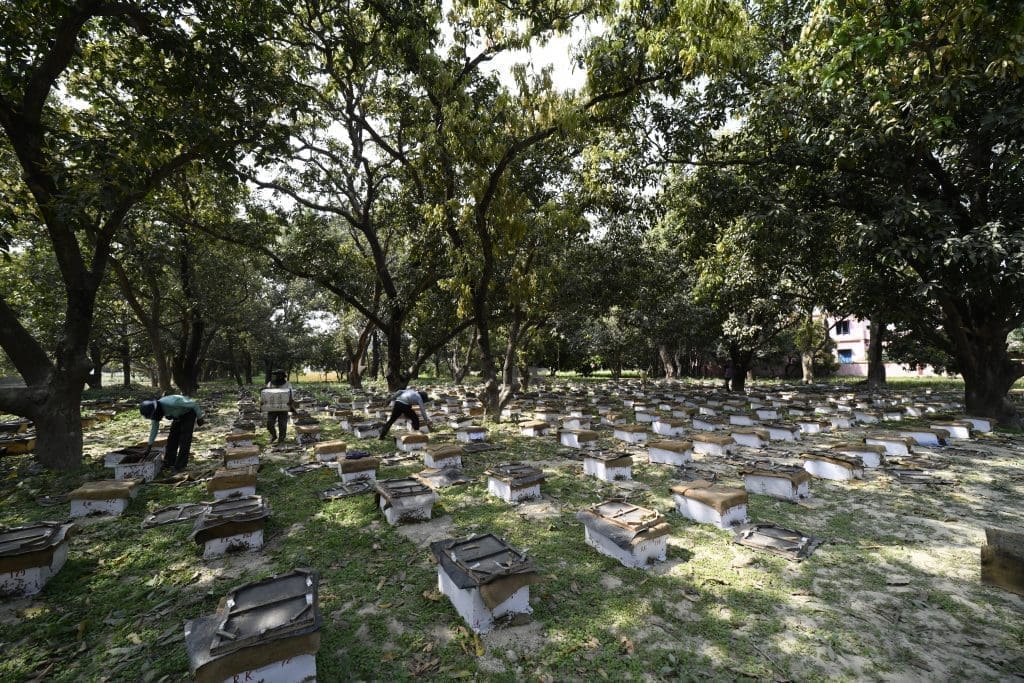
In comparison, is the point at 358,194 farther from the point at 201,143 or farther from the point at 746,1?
the point at 746,1

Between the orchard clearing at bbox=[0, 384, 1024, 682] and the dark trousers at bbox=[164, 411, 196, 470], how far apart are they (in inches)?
59.7

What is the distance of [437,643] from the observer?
3.15 meters

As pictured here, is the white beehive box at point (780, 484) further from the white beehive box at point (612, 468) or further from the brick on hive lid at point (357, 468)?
the brick on hive lid at point (357, 468)

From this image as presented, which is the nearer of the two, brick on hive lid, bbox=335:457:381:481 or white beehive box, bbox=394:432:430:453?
brick on hive lid, bbox=335:457:381:481

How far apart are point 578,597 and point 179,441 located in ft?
25.9

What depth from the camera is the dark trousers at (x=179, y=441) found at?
7.66 meters

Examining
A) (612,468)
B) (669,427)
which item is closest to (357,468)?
(612,468)

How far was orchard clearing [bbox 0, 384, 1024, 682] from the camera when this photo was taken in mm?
2922

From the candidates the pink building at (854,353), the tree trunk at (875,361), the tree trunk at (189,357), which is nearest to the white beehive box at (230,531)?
the tree trunk at (189,357)

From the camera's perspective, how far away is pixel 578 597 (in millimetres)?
3672

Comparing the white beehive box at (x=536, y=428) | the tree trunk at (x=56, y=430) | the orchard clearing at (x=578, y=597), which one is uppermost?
the tree trunk at (x=56, y=430)

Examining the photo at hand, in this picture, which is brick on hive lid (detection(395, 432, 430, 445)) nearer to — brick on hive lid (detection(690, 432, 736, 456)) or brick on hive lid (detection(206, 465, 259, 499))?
brick on hive lid (detection(206, 465, 259, 499))

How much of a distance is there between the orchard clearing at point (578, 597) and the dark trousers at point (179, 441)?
1.52 m

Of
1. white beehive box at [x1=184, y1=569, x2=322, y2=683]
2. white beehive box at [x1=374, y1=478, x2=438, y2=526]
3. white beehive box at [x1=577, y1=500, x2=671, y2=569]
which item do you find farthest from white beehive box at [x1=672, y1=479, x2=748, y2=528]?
white beehive box at [x1=184, y1=569, x2=322, y2=683]
